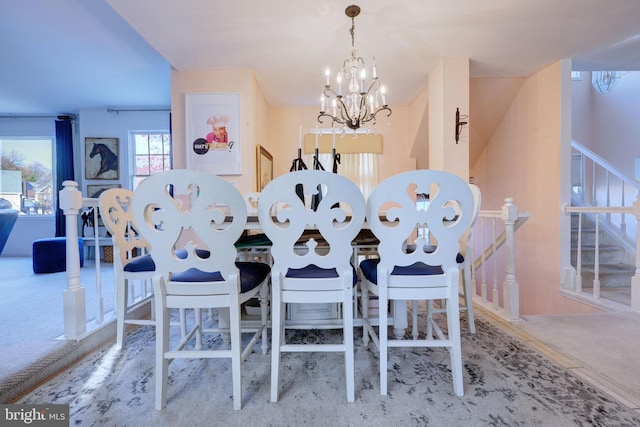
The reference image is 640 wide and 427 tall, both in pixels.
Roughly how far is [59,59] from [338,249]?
4.10 meters

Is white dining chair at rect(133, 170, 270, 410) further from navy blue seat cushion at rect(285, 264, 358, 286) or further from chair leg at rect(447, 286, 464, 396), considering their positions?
chair leg at rect(447, 286, 464, 396)

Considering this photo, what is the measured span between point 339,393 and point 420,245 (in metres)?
0.80

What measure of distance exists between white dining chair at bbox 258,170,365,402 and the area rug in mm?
133

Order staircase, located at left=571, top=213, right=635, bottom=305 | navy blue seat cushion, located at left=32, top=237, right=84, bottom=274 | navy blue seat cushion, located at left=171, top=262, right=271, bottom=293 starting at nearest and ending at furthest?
navy blue seat cushion, located at left=171, top=262, right=271, bottom=293 < staircase, located at left=571, top=213, right=635, bottom=305 < navy blue seat cushion, located at left=32, top=237, right=84, bottom=274

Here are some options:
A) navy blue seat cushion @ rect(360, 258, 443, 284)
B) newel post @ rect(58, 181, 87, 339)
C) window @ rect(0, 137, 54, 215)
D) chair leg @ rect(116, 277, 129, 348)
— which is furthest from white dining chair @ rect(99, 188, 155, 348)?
window @ rect(0, 137, 54, 215)

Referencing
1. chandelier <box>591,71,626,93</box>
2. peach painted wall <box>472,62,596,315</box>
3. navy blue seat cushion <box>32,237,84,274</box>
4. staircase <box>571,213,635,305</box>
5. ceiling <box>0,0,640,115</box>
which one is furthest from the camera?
chandelier <box>591,71,626,93</box>

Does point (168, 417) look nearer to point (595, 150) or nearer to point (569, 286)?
point (569, 286)

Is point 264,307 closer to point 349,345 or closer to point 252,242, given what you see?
point 252,242

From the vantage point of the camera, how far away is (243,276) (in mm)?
1358

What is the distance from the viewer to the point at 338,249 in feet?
3.97

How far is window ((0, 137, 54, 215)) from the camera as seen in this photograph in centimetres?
490

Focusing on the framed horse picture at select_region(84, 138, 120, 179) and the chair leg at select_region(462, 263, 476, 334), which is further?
the framed horse picture at select_region(84, 138, 120, 179)

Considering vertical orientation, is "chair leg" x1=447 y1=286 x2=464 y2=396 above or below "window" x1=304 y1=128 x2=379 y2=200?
below

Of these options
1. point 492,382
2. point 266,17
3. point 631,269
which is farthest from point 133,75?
point 631,269
